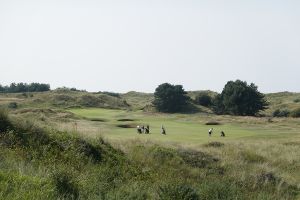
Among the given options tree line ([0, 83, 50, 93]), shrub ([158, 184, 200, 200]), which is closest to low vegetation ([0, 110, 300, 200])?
shrub ([158, 184, 200, 200])

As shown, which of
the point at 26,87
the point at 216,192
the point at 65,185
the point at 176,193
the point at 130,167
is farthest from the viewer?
the point at 26,87

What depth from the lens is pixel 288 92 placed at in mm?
115312

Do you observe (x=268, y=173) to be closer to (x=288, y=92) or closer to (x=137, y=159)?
(x=137, y=159)

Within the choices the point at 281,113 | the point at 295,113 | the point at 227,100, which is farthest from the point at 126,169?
the point at 281,113

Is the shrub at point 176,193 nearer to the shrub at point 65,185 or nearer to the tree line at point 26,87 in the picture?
the shrub at point 65,185

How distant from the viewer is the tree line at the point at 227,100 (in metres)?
69.1

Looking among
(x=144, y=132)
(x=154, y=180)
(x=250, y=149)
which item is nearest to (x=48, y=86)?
(x=144, y=132)

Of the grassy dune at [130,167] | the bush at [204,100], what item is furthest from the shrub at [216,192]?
the bush at [204,100]

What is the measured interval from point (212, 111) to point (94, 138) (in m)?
54.9

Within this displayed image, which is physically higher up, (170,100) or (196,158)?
(170,100)

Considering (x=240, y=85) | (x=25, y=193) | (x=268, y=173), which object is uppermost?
(x=240, y=85)

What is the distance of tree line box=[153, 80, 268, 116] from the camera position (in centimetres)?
6906

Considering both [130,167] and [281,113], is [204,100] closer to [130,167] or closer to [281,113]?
[281,113]

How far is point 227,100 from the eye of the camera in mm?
69312
